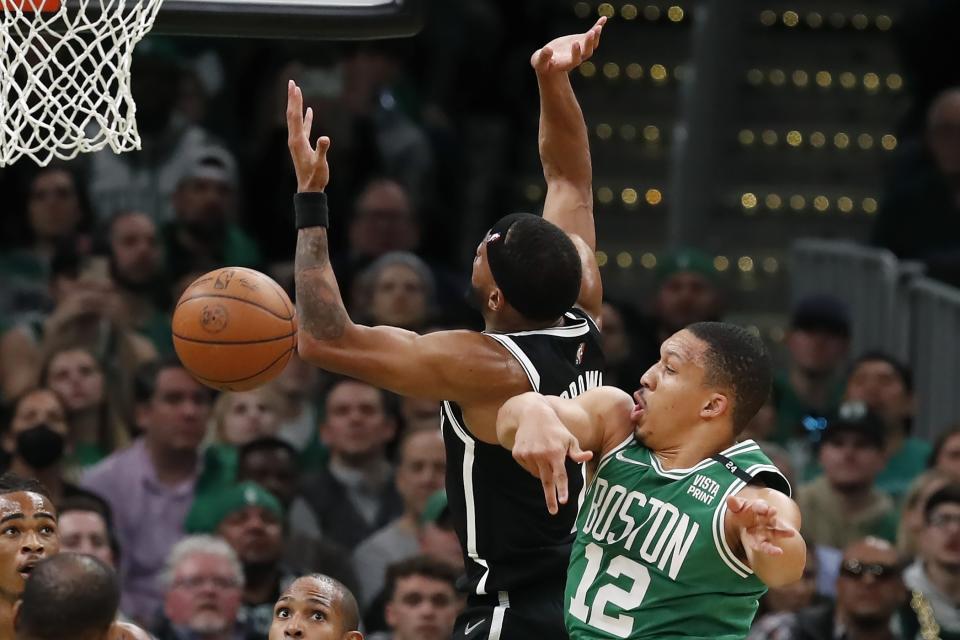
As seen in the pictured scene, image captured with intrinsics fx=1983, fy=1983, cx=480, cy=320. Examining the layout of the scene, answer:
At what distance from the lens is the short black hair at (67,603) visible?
451cm

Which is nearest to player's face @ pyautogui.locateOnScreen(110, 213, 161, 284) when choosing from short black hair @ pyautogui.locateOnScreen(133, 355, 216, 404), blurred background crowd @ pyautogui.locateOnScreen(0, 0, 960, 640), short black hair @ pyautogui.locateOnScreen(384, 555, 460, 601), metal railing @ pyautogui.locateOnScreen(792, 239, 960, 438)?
blurred background crowd @ pyautogui.locateOnScreen(0, 0, 960, 640)

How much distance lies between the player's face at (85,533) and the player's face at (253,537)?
2.00 ft

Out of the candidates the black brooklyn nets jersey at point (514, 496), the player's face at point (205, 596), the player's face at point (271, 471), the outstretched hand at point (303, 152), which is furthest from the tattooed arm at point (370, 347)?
the player's face at point (271, 471)

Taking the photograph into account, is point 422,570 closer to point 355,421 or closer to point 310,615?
point 355,421

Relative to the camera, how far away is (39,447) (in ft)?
26.5

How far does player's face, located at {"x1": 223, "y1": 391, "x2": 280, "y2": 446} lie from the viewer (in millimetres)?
9055

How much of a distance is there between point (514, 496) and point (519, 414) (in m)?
0.86

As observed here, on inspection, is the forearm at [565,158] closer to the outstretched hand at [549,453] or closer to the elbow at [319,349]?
the elbow at [319,349]

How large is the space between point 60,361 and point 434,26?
4.26 m

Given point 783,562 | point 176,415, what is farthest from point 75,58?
point 176,415

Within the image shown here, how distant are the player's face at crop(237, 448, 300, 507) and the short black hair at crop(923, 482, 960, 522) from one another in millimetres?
2723

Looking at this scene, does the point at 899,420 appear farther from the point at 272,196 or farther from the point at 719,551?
the point at 719,551

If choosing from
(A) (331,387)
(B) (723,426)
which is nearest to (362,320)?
(A) (331,387)

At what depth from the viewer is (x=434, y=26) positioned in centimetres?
1238
